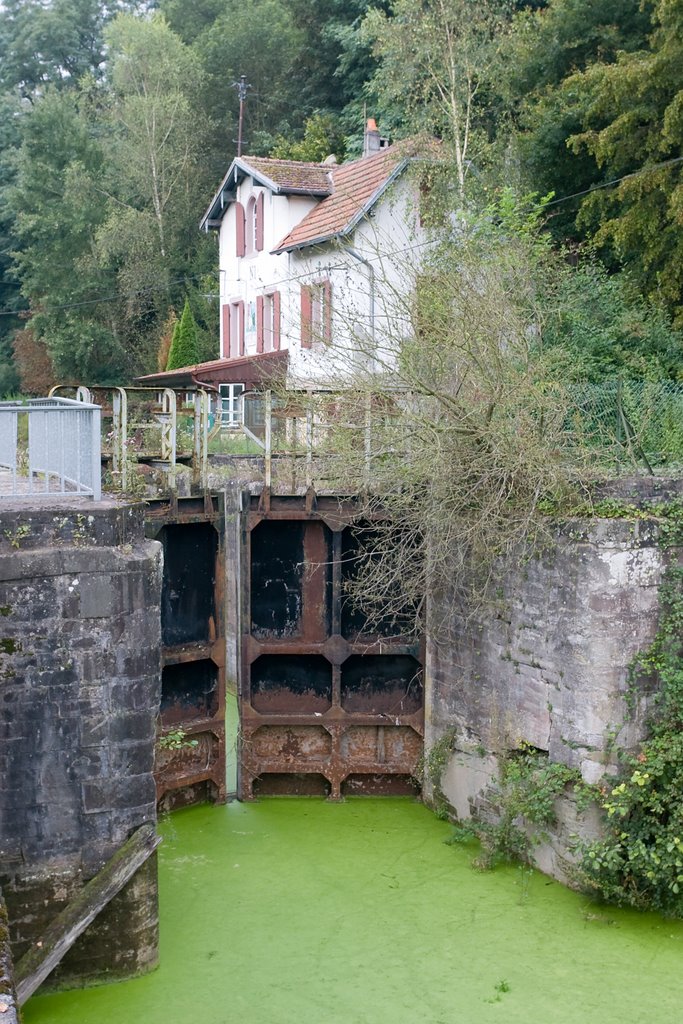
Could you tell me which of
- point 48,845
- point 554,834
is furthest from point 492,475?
point 48,845

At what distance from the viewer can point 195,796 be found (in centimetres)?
1151

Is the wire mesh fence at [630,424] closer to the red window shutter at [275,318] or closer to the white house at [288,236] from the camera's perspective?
the white house at [288,236]

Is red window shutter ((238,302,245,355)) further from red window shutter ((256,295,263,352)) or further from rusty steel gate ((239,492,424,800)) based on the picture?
rusty steel gate ((239,492,424,800))

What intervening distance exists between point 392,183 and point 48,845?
14.8 metres

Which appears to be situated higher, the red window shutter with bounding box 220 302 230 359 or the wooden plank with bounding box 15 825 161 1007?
the red window shutter with bounding box 220 302 230 359

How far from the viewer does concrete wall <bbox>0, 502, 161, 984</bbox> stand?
7270 mm

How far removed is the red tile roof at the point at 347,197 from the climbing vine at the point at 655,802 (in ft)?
39.1

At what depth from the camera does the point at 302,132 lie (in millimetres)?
35094

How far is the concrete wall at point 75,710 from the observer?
727 centimetres

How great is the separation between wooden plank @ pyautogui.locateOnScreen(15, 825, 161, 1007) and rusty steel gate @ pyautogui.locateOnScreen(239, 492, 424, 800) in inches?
160

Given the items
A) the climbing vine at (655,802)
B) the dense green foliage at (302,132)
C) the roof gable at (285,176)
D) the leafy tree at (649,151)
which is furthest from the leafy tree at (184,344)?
the climbing vine at (655,802)

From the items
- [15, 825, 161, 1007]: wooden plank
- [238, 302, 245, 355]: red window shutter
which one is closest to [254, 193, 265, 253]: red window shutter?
[238, 302, 245, 355]: red window shutter

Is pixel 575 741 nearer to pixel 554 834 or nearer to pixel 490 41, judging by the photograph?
pixel 554 834

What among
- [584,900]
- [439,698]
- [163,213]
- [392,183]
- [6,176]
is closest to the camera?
[584,900]
